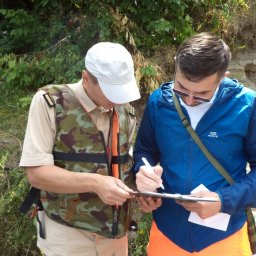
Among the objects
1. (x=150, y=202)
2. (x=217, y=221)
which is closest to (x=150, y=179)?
(x=150, y=202)

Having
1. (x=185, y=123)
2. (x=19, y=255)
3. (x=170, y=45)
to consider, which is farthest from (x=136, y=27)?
(x=185, y=123)

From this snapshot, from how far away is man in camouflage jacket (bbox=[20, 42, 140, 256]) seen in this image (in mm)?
2004

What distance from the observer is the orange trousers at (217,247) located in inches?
78.9

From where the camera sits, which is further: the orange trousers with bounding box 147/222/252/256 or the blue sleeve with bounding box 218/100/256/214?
the orange trousers with bounding box 147/222/252/256

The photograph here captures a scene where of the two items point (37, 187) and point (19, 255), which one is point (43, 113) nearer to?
point (37, 187)

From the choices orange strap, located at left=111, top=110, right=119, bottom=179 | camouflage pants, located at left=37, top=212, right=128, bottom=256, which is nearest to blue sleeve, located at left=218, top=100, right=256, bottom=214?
orange strap, located at left=111, top=110, right=119, bottom=179

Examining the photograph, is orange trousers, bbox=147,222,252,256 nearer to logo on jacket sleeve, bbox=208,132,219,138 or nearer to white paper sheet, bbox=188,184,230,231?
white paper sheet, bbox=188,184,230,231

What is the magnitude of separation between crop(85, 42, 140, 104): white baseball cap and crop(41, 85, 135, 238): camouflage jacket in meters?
0.17

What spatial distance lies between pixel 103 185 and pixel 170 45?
384 centimetres

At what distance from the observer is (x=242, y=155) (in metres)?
2.02

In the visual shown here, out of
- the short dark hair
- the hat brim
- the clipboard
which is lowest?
the clipboard

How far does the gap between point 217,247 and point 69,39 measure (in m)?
3.59

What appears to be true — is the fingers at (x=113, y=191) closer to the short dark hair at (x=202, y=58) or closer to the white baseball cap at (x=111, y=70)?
the white baseball cap at (x=111, y=70)

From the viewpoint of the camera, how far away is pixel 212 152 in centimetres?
197
